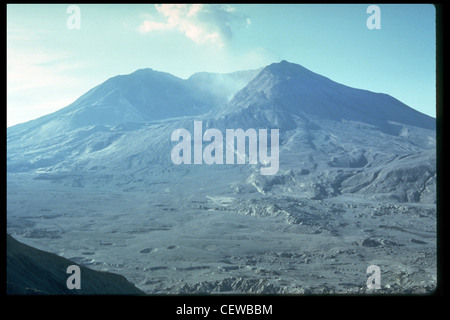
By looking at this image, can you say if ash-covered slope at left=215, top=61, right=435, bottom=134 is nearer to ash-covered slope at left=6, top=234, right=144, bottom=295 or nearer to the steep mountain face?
the steep mountain face

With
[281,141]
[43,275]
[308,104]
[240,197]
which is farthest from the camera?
[308,104]

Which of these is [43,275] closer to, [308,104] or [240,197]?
[240,197]

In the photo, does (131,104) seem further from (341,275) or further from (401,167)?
(341,275)

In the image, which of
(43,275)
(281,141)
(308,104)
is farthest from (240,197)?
(43,275)

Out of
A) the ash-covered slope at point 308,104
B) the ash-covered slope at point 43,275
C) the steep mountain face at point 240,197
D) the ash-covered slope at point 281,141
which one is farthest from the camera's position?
the ash-covered slope at point 308,104

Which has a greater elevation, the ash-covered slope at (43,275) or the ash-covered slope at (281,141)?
the ash-covered slope at (281,141)

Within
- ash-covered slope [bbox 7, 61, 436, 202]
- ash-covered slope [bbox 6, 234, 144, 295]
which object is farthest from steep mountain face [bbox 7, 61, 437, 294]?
ash-covered slope [bbox 7, 61, 436, 202]

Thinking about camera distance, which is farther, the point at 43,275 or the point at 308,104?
the point at 308,104

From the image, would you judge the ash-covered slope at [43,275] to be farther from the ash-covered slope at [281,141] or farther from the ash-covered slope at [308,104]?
the ash-covered slope at [308,104]

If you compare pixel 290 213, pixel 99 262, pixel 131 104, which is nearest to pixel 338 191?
pixel 290 213

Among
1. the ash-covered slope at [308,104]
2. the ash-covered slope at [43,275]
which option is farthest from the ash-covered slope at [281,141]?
the ash-covered slope at [43,275]
